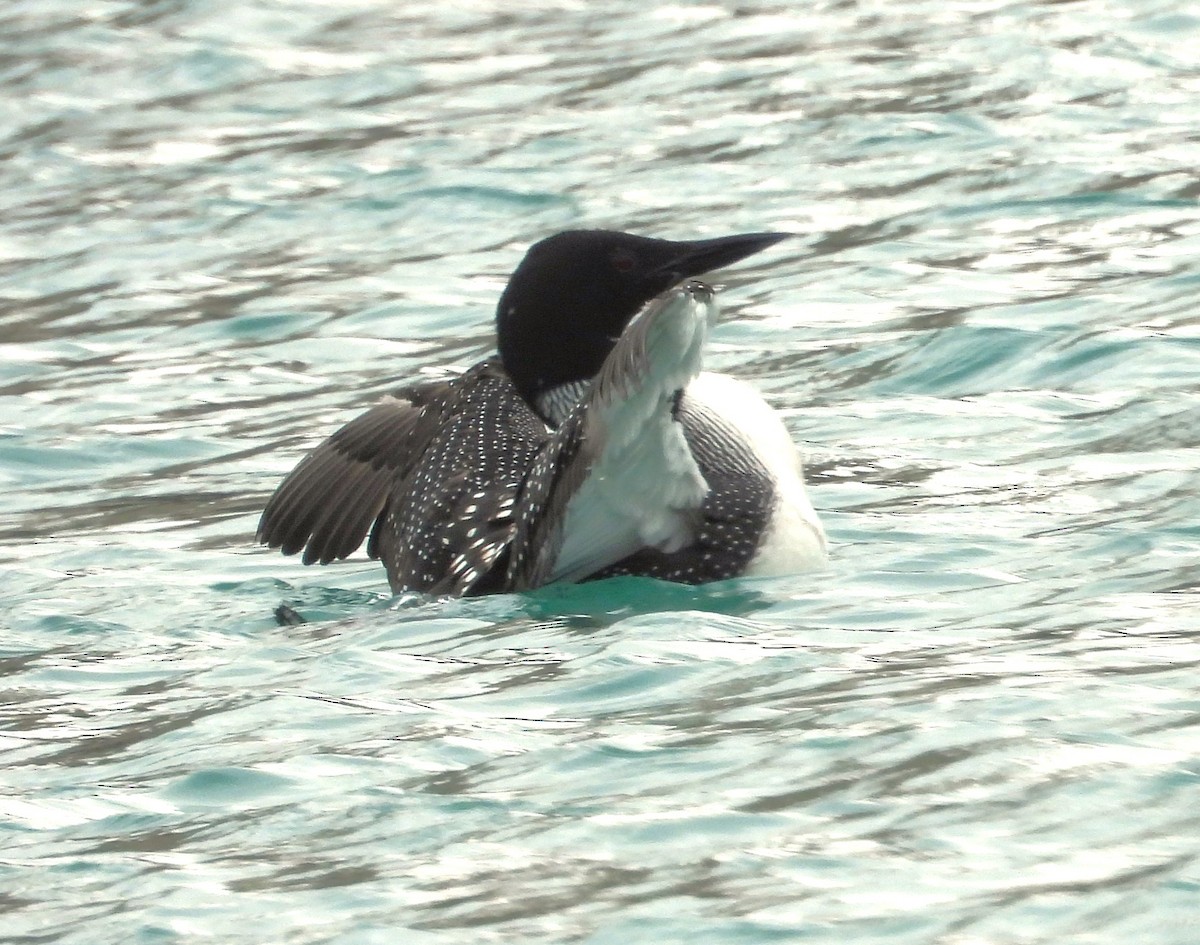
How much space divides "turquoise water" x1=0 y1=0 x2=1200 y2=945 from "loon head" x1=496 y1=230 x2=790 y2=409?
67 centimetres

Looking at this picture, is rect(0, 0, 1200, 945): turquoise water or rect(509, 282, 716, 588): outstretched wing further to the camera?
rect(509, 282, 716, 588): outstretched wing

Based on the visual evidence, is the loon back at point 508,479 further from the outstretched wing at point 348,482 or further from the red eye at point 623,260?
the red eye at point 623,260

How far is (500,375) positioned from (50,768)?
1.89m

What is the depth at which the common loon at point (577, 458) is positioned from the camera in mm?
4359

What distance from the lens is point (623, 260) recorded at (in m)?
5.07

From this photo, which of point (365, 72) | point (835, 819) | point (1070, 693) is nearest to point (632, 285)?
point (1070, 693)

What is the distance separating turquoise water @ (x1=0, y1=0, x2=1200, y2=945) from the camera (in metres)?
3.19

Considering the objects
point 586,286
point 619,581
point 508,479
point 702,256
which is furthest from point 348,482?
point 619,581

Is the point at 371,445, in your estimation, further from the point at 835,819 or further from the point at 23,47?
the point at 23,47

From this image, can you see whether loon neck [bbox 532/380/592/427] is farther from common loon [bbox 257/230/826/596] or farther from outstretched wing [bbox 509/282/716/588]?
outstretched wing [bbox 509/282/716/588]

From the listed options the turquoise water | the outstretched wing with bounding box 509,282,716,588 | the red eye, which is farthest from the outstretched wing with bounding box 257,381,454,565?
the outstretched wing with bounding box 509,282,716,588

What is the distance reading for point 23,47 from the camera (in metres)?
10.9

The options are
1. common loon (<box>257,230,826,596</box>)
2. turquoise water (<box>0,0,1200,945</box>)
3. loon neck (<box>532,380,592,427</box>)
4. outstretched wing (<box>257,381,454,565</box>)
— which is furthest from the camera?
outstretched wing (<box>257,381,454,565</box>)

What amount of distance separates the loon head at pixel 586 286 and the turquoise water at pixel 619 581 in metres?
0.67
